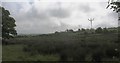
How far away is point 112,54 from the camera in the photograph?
20.4 metres

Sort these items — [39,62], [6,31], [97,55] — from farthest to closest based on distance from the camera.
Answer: [6,31] < [97,55] < [39,62]

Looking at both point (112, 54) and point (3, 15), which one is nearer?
point (112, 54)

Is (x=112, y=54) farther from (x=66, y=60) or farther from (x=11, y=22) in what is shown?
(x=11, y=22)

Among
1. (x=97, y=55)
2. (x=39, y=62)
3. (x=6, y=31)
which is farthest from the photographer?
(x=6, y=31)

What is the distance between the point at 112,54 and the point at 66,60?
4.44 m

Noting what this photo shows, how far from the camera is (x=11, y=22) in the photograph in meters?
44.9

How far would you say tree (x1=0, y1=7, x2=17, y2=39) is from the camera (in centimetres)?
4422

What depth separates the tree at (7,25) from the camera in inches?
1741

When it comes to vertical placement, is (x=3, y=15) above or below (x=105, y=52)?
above

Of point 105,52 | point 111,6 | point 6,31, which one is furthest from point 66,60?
point 6,31

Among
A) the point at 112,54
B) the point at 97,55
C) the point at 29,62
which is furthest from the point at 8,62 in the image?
the point at 112,54

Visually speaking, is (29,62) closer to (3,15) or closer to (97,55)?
(97,55)

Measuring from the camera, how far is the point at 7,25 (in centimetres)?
4444

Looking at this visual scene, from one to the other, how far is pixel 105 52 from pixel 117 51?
109 centimetres
